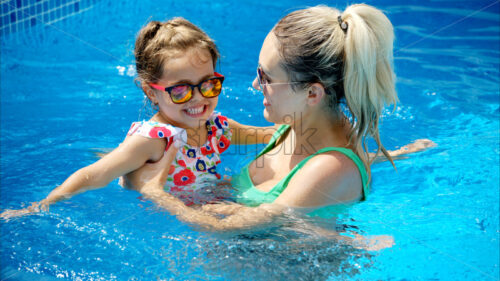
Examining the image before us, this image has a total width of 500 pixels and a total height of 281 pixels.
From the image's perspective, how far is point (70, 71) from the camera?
6.56 m

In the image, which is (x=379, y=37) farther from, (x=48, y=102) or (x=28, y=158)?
(x=48, y=102)

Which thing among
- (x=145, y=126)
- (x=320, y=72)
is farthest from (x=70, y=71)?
(x=320, y=72)

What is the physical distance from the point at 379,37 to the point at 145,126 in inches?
62.7

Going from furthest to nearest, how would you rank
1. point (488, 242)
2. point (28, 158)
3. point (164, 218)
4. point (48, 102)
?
point (48, 102)
point (28, 158)
point (488, 242)
point (164, 218)

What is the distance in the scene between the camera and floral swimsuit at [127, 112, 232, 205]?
330 cm

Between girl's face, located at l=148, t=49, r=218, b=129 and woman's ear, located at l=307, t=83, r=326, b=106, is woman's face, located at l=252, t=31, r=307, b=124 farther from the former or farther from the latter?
girl's face, located at l=148, t=49, r=218, b=129

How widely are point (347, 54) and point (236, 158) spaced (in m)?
2.17

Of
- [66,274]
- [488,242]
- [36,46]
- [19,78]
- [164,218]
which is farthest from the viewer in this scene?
[36,46]

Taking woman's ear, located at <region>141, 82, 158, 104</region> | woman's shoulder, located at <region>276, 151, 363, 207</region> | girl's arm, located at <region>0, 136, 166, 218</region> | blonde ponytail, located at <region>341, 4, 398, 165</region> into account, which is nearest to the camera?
blonde ponytail, located at <region>341, 4, 398, 165</region>

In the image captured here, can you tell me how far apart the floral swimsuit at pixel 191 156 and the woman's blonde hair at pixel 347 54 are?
0.99 meters

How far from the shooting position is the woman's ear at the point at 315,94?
2.82 metres

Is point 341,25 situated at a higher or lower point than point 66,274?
higher

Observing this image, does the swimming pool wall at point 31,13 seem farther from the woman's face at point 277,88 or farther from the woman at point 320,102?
the woman's face at point 277,88

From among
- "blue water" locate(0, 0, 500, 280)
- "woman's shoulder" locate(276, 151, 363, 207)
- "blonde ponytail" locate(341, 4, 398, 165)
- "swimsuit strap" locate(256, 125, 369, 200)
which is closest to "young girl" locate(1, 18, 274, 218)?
"blue water" locate(0, 0, 500, 280)
